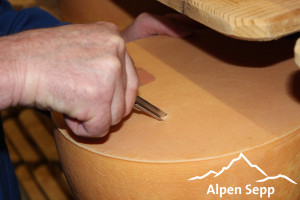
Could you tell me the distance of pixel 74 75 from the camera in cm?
53

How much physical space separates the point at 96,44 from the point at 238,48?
1.17 ft

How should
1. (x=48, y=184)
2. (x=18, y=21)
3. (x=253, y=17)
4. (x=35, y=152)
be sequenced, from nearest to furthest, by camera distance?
(x=253, y=17) → (x=18, y=21) → (x=48, y=184) → (x=35, y=152)

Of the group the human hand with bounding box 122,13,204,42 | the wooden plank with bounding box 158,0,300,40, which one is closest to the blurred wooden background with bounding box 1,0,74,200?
the human hand with bounding box 122,13,204,42

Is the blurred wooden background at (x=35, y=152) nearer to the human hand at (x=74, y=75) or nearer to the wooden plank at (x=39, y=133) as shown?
the wooden plank at (x=39, y=133)

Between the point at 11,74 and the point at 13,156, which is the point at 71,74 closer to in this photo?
the point at 11,74

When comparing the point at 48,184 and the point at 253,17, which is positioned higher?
the point at 253,17

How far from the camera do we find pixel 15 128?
5.74 feet

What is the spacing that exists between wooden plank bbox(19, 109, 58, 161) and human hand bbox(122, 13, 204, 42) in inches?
29.4

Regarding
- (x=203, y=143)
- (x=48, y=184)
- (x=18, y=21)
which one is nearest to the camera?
(x=203, y=143)

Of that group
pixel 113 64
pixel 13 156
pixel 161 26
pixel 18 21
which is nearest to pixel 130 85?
pixel 113 64

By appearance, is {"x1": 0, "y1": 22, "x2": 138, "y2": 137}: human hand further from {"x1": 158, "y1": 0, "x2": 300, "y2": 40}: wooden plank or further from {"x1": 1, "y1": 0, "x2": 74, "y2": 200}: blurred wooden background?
{"x1": 1, "y1": 0, "x2": 74, "y2": 200}: blurred wooden background

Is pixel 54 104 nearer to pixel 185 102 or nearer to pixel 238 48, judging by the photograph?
pixel 185 102

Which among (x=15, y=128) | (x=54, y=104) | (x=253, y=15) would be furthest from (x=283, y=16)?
(x=15, y=128)

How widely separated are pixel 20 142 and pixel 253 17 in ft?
4.63
